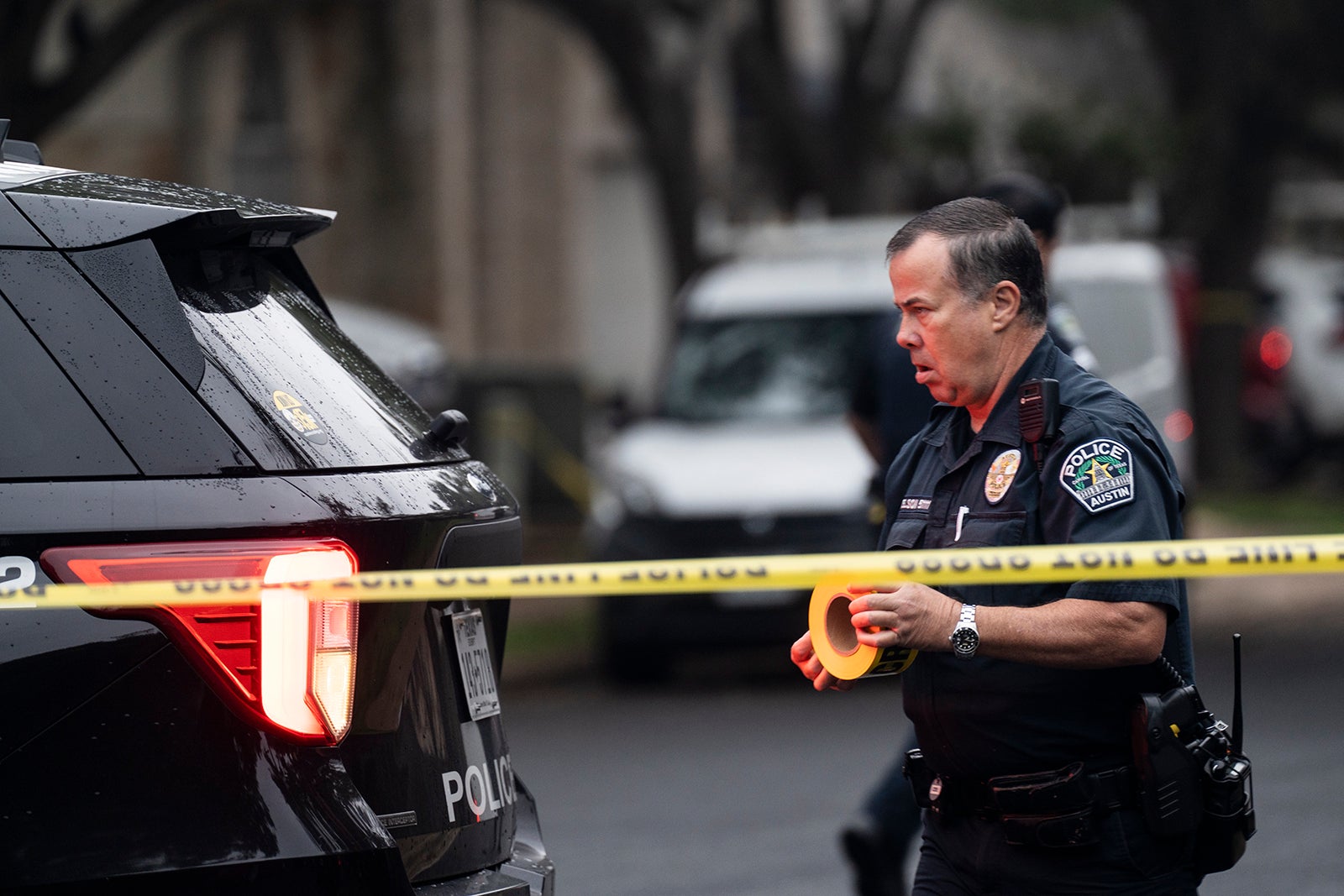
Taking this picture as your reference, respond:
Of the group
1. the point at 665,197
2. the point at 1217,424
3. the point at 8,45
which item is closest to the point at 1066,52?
the point at 1217,424

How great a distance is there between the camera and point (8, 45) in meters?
9.52

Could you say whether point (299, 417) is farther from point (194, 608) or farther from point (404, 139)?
point (404, 139)

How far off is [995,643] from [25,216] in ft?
5.51

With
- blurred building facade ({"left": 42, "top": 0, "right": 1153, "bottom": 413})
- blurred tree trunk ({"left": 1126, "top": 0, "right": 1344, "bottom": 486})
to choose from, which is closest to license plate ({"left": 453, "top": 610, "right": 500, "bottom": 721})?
blurred tree trunk ({"left": 1126, "top": 0, "right": 1344, "bottom": 486})

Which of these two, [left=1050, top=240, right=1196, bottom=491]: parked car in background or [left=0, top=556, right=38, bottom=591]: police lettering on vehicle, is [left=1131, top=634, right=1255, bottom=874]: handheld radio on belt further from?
[left=1050, top=240, right=1196, bottom=491]: parked car in background

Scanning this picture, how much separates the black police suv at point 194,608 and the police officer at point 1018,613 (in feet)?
2.39

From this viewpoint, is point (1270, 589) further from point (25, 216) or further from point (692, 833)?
point (25, 216)

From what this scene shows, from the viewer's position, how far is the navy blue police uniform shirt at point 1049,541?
120 inches

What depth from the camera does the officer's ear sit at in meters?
3.22

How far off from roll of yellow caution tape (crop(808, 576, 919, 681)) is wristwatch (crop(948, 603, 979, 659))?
0.07 m

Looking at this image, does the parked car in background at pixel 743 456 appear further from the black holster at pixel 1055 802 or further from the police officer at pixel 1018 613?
the black holster at pixel 1055 802

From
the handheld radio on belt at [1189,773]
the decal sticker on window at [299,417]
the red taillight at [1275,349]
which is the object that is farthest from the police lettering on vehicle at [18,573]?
the red taillight at [1275,349]

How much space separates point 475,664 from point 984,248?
1178 millimetres

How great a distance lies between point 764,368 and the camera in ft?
35.8
